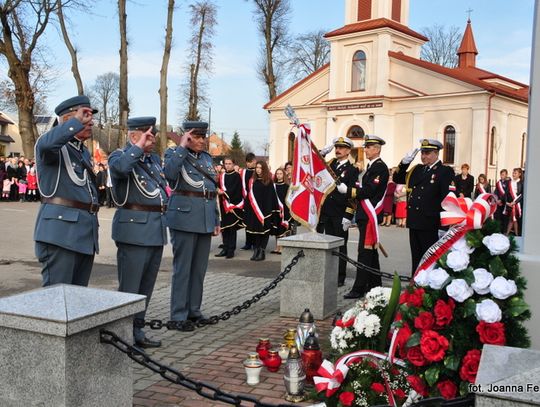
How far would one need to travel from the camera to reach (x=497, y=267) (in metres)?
3.85

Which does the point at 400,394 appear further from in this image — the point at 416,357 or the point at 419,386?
the point at 416,357

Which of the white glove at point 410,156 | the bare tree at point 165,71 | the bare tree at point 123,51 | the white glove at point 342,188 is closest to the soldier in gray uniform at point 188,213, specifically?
the white glove at point 342,188

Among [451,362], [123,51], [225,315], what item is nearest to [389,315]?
[451,362]

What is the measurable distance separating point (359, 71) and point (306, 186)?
31.9 meters

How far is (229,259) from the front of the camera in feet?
37.6

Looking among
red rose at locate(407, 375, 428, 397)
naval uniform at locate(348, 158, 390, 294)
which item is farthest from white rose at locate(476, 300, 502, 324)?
naval uniform at locate(348, 158, 390, 294)

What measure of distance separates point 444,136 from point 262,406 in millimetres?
33841

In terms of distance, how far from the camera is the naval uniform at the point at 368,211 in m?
7.81

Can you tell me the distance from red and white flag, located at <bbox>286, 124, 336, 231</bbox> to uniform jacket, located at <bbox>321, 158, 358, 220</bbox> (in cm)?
83

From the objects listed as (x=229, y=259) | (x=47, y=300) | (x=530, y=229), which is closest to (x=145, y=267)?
(x=47, y=300)

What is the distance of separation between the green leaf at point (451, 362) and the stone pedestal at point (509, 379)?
833 mm

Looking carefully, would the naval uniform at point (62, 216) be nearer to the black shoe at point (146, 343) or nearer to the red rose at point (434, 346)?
the black shoe at point (146, 343)

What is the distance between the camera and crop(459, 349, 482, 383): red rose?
353cm

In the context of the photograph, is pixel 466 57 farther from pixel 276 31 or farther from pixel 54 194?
pixel 54 194
